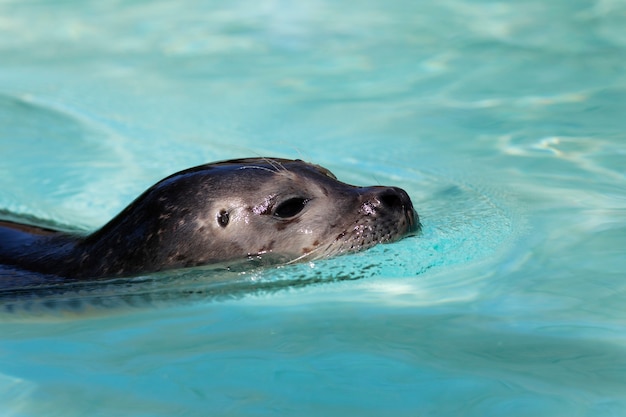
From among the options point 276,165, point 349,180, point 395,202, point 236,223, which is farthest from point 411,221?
point 349,180

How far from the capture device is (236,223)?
470 cm

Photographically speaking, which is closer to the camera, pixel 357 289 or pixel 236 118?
pixel 357 289

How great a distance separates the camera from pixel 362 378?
3344 mm

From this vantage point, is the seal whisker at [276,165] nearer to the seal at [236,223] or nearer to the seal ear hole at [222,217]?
the seal at [236,223]

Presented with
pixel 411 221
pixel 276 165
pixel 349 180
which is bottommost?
pixel 411 221

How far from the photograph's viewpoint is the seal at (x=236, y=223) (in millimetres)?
4633

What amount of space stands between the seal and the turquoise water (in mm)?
144

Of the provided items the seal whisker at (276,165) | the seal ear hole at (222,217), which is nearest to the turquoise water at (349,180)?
the seal ear hole at (222,217)

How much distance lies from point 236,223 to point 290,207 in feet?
0.88

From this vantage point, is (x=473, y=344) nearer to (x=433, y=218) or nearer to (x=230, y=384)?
(x=230, y=384)

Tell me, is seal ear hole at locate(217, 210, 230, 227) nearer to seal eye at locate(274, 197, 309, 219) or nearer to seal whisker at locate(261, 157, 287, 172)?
seal eye at locate(274, 197, 309, 219)

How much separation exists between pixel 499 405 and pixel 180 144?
4693 millimetres

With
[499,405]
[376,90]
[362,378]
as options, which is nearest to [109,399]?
[362,378]

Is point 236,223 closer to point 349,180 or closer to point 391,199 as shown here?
point 391,199
